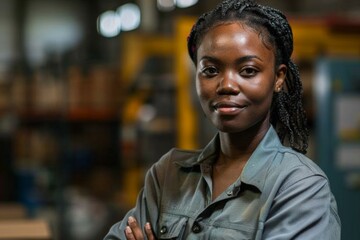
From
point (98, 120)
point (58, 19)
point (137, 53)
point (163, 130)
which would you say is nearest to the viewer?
point (163, 130)

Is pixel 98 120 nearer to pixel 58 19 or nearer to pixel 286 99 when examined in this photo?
pixel 58 19

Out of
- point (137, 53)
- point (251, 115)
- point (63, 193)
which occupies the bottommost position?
point (63, 193)

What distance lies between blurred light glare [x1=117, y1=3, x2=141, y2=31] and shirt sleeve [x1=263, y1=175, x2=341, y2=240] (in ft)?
48.3

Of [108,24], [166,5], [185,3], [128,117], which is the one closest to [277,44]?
[128,117]

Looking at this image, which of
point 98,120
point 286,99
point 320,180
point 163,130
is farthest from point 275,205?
point 98,120

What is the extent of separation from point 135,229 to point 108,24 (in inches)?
633

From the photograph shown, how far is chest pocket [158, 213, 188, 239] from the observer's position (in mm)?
1932

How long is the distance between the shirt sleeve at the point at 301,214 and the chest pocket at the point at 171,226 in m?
0.24

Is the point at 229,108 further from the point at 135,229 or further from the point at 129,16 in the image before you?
the point at 129,16

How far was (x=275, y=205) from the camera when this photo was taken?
183cm

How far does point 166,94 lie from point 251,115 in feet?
22.4

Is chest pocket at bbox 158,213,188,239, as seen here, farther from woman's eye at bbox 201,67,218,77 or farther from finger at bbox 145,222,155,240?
woman's eye at bbox 201,67,218,77

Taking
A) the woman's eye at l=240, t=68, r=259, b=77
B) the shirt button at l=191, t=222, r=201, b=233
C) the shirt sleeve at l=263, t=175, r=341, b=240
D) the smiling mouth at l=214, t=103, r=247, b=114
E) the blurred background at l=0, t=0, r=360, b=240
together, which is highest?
the woman's eye at l=240, t=68, r=259, b=77

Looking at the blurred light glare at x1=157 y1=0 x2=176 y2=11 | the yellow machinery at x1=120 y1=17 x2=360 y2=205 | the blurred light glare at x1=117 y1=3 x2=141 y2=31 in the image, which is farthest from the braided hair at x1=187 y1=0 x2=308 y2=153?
the blurred light glare at x1=117 y1=3 x2=141 y2=31
